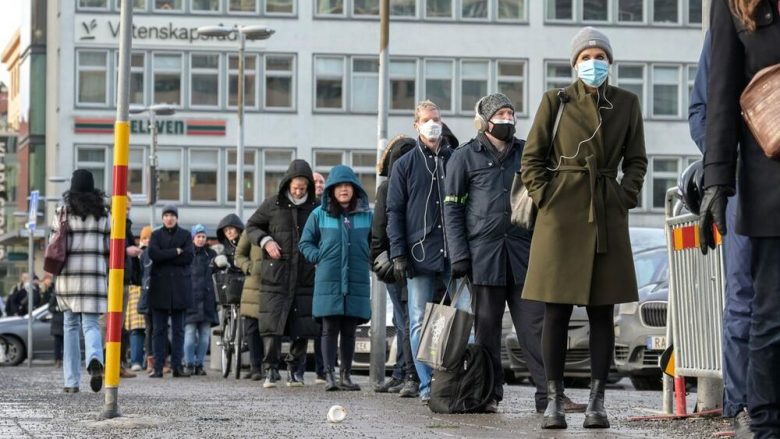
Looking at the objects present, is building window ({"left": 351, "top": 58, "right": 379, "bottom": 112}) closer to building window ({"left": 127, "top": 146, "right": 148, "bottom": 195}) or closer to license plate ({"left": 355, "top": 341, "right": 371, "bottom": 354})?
building window ({"left": 127, "top": 146, "right": 148, "bottom": 195})

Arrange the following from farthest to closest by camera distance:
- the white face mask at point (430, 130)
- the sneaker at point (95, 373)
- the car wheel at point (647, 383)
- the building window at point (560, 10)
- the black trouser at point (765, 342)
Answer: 1. the building window at point (560, 10)
2. the car wheel at point (647, 383)
3. the sneaker at point (95, 373)
4. the white face mask at point (430, 130)
5. the black trouser at point (765, 342)

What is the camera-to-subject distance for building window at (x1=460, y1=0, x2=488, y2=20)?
208 ft

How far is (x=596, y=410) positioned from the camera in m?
9.25

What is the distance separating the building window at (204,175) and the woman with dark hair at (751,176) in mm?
56482

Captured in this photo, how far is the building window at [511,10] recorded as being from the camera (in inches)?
2510

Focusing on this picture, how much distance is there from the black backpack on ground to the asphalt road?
13cm

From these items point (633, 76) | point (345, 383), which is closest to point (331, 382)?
point (345, 383)

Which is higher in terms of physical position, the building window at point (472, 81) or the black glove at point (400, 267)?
the building window at point (472, 81)

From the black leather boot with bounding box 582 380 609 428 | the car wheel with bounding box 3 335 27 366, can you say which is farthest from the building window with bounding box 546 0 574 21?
the black leather boot with bounding box 582 380 609 428

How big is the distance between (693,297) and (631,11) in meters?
55.7

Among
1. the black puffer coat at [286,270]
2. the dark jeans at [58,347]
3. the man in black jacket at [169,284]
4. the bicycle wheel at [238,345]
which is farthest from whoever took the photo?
the dark jeans at [58,347]

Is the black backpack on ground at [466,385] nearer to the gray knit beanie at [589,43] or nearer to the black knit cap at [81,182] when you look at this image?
the gray knit beanie at [589,43]

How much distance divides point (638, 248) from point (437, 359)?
8511mm

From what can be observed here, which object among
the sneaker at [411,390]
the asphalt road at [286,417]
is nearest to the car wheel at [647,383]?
the asphalt road at [286,417]
